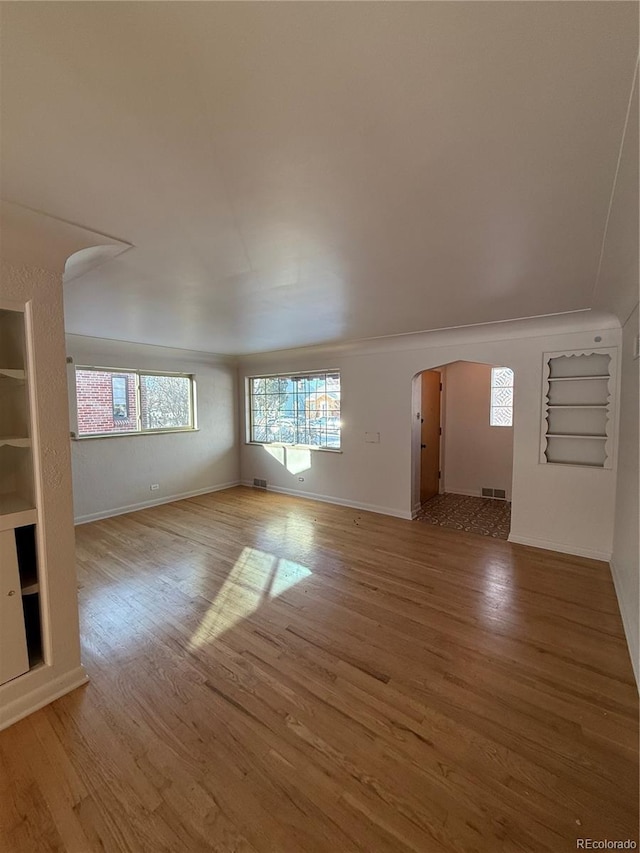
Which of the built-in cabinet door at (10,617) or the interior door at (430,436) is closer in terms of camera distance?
the built-in cabinet door at (10,617)

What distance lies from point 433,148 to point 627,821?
8.25ft

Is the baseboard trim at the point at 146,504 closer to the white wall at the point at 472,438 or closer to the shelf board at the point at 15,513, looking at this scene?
the shelf board at the point at 15,513

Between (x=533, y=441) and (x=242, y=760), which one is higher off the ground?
(x=533, y=441)

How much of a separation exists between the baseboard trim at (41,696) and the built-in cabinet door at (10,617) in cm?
9

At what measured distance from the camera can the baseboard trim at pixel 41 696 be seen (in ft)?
5.62

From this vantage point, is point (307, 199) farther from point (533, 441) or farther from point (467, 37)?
point (533, 441)

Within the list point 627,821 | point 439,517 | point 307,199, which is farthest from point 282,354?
point 627,821

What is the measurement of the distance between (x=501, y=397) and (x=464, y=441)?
0.92m

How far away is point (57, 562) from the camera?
1.87 meters

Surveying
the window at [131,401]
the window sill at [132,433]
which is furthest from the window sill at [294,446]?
the window at [131,401]

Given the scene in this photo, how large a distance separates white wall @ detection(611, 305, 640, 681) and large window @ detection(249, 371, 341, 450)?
3.38m

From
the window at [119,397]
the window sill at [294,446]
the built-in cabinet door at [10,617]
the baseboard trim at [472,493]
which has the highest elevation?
the window at [119,397]

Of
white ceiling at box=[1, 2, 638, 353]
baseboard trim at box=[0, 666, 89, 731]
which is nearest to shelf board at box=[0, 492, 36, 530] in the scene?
baseboard trim at box=[0, 666, 89, 731]

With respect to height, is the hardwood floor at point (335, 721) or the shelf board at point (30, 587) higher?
the shelf board at point (30, 587)
